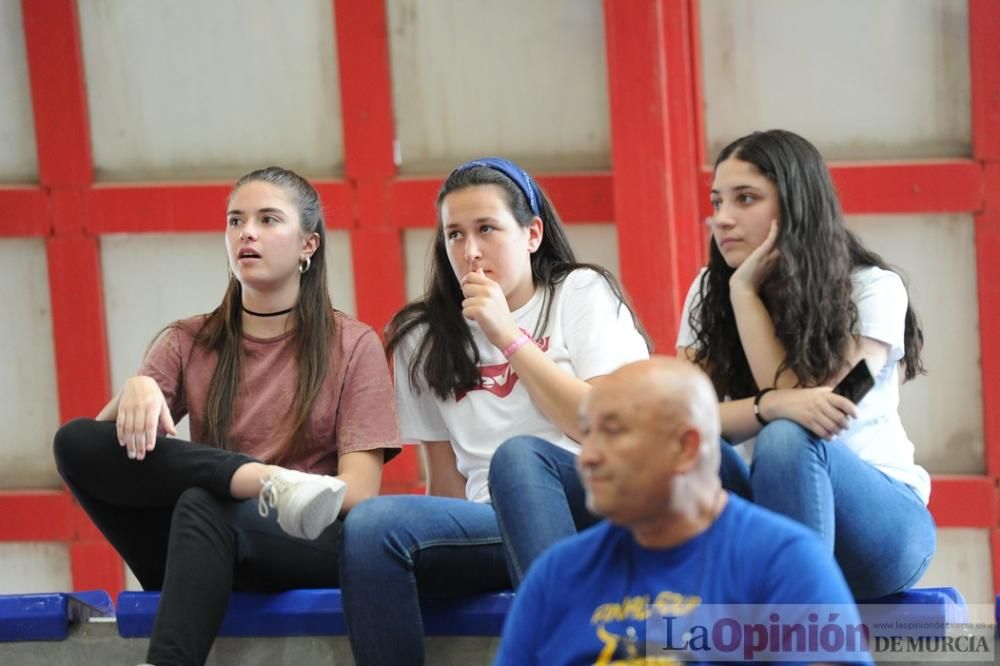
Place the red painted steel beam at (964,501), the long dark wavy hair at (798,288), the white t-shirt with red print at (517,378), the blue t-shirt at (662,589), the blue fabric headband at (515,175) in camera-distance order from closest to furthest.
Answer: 1. the blue t-shirt at (662,589)
2. the long dark wavy hair at (798,288)
3. the white t-shirt with red print at (517,378)
4. the blue fabric headband at (515,175)
5. the red painted steel beam at (964,501)

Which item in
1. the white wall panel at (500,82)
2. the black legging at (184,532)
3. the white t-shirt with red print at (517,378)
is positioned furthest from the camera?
the white wall panel at (500,82)

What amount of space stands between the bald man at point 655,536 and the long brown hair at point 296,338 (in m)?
0.96

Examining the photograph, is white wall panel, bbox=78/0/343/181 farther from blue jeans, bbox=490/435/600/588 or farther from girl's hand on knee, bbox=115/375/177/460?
blue jeans, bbox=490/435/600/588

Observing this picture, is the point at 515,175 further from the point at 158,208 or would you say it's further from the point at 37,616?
the point at 158,208

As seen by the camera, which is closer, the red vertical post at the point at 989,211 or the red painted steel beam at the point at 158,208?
the red vertical post at the point at 989,211

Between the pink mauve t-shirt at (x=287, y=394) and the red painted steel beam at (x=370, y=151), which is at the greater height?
the red painted steel beam at (x=370, y=151)

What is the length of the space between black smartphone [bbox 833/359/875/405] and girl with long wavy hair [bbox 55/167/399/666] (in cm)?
77

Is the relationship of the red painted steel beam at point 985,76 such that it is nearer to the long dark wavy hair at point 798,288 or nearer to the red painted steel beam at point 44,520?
the long dark wavy hair at point 798,288

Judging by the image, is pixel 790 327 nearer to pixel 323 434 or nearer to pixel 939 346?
pixel 323 434

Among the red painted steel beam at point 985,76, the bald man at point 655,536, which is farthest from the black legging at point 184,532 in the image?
the red painted steel beam at point 985,76

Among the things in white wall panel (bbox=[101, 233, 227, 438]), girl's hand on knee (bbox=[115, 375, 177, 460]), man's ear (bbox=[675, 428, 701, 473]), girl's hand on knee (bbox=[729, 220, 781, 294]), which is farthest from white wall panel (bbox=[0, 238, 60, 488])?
man's ear (bbox=[675, 428, 701, 473])

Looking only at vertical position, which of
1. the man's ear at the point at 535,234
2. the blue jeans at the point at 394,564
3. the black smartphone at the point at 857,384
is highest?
the man's ear at the point at 535,234

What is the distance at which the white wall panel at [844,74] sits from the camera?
11.1ft

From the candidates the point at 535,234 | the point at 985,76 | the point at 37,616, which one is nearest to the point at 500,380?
the point at 535,234
